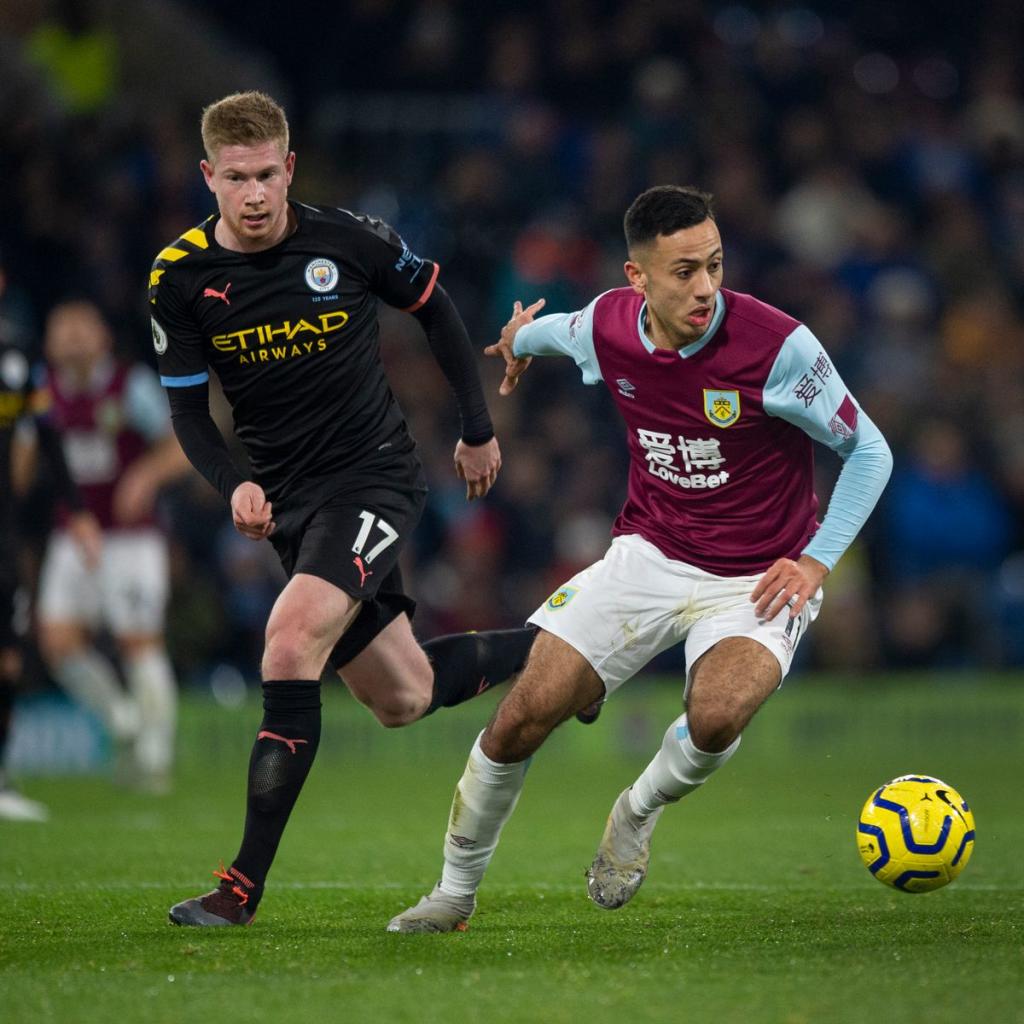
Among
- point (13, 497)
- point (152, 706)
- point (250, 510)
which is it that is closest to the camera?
point (250, 510)

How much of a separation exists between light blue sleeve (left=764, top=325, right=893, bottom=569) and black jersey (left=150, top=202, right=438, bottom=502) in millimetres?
1298

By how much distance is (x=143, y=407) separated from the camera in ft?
34.8

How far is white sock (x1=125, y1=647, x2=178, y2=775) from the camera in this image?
10.6 m

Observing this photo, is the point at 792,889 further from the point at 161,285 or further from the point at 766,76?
the point at 766,76

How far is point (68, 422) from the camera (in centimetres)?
1071

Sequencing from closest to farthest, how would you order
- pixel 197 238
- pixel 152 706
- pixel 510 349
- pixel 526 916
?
pixel 526 916
pixel 197 238
pixel 510 349
pixel 152 706

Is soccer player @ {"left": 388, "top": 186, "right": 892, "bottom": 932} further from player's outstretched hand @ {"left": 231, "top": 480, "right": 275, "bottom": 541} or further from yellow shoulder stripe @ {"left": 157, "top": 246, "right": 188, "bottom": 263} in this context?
yellow shoulder stripe @ {"left": 157, "top": 246, "right": 188, "bottom": 263}

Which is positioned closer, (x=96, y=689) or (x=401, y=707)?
(x=401, y=707)

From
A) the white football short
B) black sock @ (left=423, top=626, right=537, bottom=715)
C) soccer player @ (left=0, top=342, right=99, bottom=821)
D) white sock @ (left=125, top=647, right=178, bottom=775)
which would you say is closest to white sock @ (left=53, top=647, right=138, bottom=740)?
white sock @ (left=125, top=647, right=178, bottom=775)

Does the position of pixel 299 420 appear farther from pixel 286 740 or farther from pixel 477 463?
pixel 286 740

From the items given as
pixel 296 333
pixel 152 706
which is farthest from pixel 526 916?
pixel 152 706

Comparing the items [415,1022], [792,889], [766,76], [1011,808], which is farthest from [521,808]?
[766,76]

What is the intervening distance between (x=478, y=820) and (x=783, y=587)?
1168 mm

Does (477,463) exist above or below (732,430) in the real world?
below
